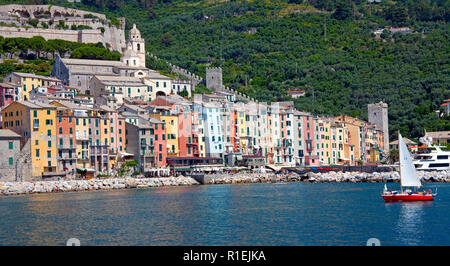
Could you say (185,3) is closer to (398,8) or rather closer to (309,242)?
(398,8)

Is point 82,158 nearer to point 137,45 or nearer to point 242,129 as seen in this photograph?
point 242,129

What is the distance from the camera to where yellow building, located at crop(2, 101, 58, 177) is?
6669 cm

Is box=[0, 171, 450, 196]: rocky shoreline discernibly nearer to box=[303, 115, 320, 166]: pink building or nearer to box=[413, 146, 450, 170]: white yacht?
box=[413, 146, 450, 170]: white yacht

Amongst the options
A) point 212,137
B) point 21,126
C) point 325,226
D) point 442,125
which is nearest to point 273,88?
point 442,125

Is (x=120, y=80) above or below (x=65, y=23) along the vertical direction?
below

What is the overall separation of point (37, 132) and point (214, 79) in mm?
46730

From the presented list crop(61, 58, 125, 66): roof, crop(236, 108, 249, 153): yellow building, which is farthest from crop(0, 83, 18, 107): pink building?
crop(236, 108, 249, 153): yellow building

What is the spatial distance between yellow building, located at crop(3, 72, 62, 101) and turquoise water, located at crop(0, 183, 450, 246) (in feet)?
95.6

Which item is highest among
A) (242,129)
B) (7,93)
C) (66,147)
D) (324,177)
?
(7,93)

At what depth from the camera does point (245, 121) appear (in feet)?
288

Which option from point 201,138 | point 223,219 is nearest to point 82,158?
point 201,138

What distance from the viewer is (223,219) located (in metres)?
39.2

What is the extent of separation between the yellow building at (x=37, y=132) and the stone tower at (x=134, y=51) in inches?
1360

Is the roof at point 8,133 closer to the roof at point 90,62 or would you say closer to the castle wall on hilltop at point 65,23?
the roof at point 90,62
